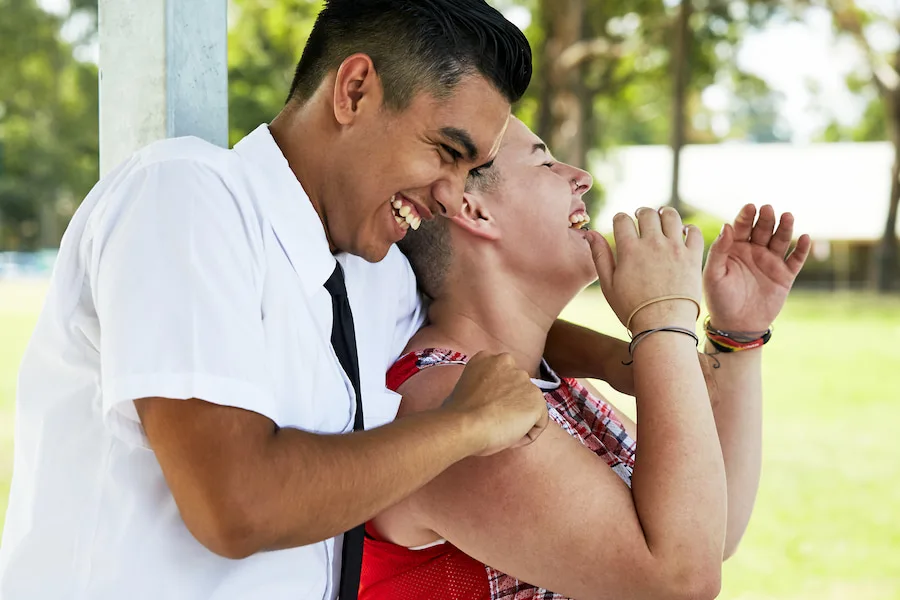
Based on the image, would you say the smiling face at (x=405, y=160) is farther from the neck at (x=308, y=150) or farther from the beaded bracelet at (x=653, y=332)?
the beaded bracelet at (x=653, y=332)

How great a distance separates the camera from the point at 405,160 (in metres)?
1.50

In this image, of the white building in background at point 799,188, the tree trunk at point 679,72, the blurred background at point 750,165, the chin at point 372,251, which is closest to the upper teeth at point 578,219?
the chin at point 372,251

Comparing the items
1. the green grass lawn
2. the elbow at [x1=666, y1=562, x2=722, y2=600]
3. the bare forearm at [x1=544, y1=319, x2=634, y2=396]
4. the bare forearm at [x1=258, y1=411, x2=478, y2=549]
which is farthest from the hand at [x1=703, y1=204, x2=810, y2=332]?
the green grass lawn

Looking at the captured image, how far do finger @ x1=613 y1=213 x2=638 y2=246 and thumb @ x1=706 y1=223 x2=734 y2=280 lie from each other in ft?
1.21

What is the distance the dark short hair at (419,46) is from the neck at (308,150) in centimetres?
5

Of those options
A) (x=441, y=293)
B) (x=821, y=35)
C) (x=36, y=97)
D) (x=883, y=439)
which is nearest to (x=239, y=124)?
(x=36, y=97)

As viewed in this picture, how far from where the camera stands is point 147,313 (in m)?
1.16

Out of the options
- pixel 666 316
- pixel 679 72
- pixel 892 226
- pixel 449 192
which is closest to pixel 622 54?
pixel 679 72

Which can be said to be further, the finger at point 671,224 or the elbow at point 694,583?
the finger at point 671,224

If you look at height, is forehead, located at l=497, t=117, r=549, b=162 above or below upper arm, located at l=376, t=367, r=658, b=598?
above

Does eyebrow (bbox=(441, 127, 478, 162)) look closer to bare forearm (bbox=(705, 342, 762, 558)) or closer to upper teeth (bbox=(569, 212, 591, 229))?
upper teeth (bbox=(569, 212, 591, 229))

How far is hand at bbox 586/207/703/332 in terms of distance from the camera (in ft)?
5.59

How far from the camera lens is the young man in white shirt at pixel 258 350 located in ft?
3.79

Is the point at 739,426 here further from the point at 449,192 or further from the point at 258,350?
the point at 258,350
